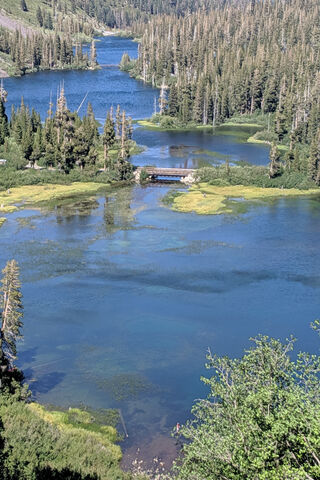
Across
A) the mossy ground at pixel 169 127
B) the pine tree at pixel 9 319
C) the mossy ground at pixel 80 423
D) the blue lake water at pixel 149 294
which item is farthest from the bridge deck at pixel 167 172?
the mossy ground at pixel 80 423

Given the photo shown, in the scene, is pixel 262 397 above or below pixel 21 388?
above

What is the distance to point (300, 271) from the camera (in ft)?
282

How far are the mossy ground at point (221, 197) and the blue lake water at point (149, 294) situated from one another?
3.22 meters

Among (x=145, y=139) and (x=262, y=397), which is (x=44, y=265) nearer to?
(x=262, y=397)

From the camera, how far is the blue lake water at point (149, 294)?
61.3 meters

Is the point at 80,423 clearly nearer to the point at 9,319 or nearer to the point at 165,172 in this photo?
the point at 9,319

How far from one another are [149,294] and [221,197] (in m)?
43.7

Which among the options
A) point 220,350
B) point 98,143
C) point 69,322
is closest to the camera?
point 220,350

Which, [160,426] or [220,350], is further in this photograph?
[220,350]

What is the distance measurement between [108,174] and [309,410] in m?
98.7

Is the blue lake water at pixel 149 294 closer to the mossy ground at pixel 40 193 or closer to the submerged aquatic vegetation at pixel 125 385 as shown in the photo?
the submerged aquatic vegetation at pixel 125 385

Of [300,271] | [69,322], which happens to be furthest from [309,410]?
[300,271]

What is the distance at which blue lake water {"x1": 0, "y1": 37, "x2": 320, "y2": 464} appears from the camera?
61.3 m

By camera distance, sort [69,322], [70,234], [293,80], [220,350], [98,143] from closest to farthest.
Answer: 1. [220,350]
2. [69,322]
3. [70,234]
4. [98,143]
5. [293,80]
